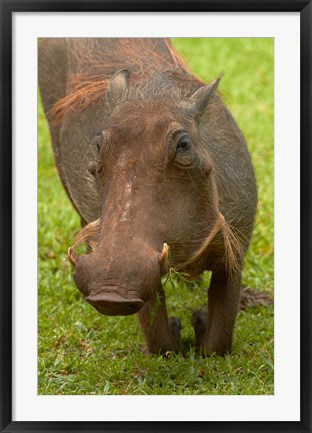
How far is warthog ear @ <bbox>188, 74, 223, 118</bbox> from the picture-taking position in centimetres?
485

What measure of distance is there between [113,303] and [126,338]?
1894mm

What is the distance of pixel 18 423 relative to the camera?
14.3ft

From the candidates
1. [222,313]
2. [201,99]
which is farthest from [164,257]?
[222,313]

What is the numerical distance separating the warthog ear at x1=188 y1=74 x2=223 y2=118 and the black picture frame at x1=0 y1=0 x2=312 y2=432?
487 mm

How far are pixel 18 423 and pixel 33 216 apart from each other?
3.16 ft

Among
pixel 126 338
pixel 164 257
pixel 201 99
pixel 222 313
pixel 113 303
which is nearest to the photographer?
pixel 113 303

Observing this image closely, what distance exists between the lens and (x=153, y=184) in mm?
4457

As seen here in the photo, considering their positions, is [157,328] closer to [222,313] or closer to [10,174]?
[222,313]

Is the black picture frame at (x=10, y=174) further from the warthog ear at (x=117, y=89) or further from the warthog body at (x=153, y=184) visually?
the warthog ear at (x=117, y=89)

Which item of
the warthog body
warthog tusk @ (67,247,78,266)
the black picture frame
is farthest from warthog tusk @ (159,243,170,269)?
the black picture frame

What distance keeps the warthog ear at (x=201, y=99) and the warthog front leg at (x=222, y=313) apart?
1.04 metres

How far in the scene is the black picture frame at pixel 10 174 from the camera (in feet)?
14.3

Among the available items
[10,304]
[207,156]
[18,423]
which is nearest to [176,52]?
[207,156]

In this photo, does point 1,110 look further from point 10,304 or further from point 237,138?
point 237,138
